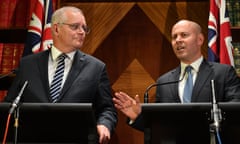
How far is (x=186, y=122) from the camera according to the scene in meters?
2.02

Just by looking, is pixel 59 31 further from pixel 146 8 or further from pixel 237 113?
pixel 237 113

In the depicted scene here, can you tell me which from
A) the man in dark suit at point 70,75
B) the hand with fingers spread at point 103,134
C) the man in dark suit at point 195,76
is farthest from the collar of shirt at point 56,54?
the hand with fingers spread at point 103,134

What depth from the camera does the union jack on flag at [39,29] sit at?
3.78 meters

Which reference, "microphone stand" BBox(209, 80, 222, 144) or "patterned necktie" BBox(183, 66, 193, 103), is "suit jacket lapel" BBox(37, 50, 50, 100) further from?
"microphone stand" BBox(209, 80, 222, 144)

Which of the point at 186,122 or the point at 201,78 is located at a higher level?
the point at 201,78

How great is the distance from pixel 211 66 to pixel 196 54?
227 millimetres

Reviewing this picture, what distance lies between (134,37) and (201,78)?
1198 millimetres

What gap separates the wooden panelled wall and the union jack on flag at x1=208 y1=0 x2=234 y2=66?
1.03ft

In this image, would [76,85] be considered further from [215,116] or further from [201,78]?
[215,116]

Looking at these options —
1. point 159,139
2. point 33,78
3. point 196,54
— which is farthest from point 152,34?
point 159,139

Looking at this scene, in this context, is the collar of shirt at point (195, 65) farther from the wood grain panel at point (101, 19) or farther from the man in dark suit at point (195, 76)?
the wood grain panel at point (101, 19)

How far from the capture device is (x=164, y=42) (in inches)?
163

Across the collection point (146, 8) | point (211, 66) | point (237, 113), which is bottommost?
point (237, 113)

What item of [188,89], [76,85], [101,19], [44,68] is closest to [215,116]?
[76,85]
